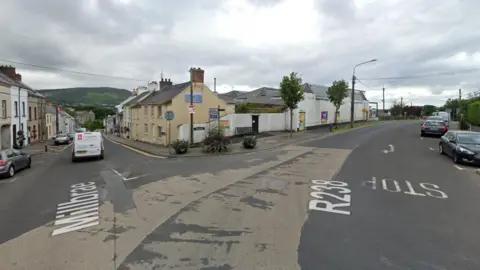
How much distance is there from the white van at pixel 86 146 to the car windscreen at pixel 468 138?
19943mm

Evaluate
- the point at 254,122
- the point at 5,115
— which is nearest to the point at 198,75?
the point at 254,122

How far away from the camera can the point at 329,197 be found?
8.47m

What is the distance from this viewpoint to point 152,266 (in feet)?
15.2

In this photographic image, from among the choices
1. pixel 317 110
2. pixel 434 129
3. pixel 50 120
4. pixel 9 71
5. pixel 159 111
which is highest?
pixel 9 71

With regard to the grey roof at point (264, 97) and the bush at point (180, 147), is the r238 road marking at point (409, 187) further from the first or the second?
the grey roof at point (264, 97)

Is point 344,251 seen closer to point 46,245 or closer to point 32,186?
point 46,245

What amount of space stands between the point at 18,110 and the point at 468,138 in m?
39.2

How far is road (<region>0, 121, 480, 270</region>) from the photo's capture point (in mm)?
4891

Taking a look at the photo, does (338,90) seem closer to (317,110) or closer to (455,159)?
(317,110)

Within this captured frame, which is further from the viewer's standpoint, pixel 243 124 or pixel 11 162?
pixel 243 124

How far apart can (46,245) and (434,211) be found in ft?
26.0

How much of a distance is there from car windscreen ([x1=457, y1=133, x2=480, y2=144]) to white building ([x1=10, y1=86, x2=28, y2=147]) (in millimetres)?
36734

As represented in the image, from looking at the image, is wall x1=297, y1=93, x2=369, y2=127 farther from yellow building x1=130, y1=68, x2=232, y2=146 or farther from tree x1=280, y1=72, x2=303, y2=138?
yellow building x1=130, y1=68, x2=232, y2=146

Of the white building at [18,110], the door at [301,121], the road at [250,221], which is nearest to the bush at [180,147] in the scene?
the road at [250,221]
